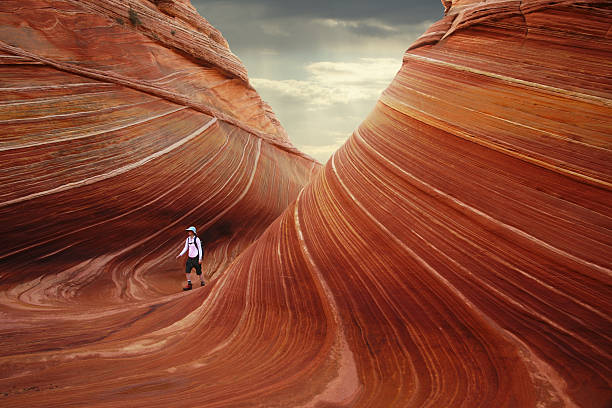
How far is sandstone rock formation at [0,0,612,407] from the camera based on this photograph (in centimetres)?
156

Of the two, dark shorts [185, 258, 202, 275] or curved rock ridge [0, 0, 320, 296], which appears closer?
curved rock ridge [0, 0, 320, 296]

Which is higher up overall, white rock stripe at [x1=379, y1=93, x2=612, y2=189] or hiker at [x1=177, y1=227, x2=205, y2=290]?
white rock stripe at [x1=379, y1=93, x2=612, y2=189]

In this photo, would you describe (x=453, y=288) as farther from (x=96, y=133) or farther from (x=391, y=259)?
(x=96, y=133)

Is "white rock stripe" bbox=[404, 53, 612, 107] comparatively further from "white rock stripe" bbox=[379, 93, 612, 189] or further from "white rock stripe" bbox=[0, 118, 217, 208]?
"white rock stripe" bbox=[0, 118, 217, 208]

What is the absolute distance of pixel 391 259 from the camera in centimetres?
211

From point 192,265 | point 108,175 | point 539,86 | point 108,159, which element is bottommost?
point 192,265

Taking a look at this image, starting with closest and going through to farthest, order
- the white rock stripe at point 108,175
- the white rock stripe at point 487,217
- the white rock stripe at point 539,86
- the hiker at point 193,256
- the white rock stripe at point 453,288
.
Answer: the white rock stripe at point 453,288, the white rock stripe at point 487,217, the white rock stripe at point 539,86, the white rock stripe at point 108,175, the hiker at point 193,256

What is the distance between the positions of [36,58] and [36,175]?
4.48 feet

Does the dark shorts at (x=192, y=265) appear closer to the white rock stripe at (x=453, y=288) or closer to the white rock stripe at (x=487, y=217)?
the white rock stripe at (x=453, y=288)

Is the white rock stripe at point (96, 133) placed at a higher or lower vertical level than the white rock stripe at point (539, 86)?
lower

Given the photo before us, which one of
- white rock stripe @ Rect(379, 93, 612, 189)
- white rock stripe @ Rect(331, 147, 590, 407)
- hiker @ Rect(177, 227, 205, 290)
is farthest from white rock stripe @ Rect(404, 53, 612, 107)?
hiker @ Rect(177, 227, 205, 290)

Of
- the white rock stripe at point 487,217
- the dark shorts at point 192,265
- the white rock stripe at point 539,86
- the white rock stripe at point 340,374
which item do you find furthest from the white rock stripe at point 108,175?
the white rock stripe at point 539,86

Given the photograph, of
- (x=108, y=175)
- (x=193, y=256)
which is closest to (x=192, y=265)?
(x=193, y=256)

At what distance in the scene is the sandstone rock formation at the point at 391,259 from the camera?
156 centimetres
